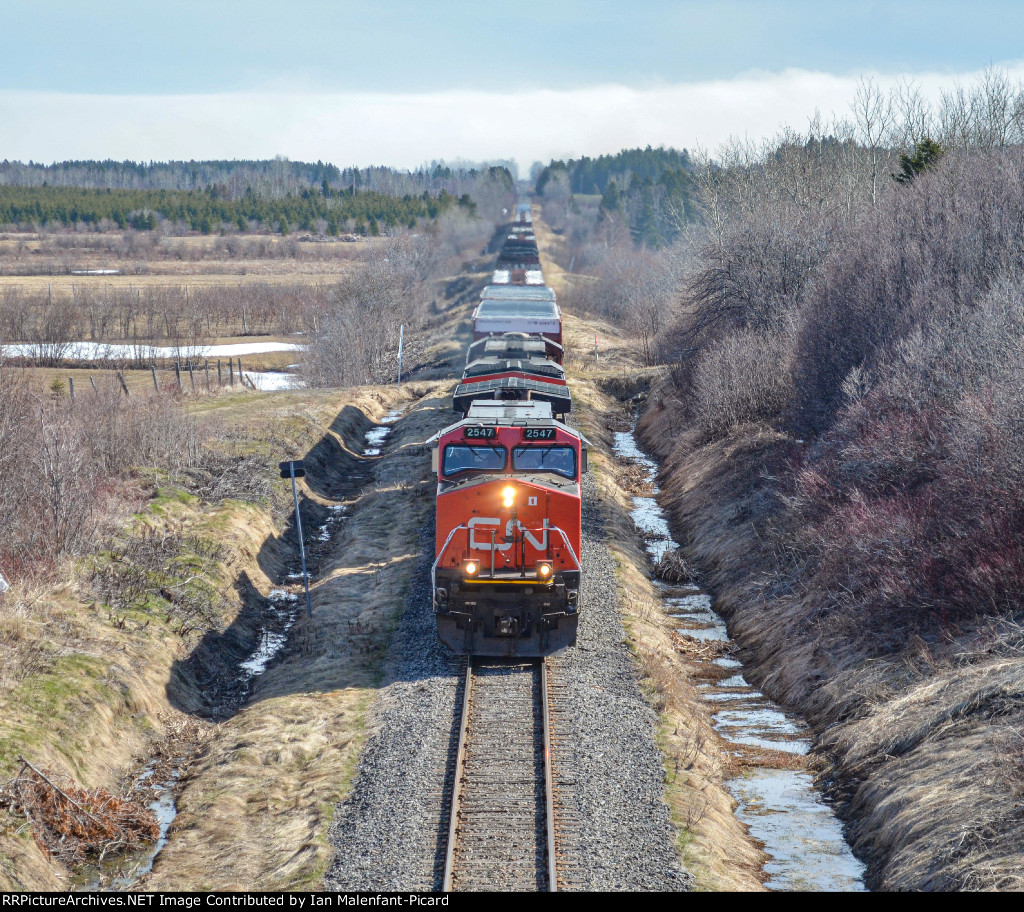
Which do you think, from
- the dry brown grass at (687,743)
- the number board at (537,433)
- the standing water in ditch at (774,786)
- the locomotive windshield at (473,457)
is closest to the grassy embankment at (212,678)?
the locomotive windshield at (473,457)

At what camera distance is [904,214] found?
89.6 feet

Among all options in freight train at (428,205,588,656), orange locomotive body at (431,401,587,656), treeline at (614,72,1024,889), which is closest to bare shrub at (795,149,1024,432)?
treeline at (614,72,1024,889)

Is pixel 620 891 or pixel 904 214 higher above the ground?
pixel 904 214

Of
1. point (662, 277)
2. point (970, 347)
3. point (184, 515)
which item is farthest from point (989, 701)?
point (662, 277)

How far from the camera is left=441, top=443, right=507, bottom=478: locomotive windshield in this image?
52.8 feet

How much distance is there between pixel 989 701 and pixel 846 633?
423cm

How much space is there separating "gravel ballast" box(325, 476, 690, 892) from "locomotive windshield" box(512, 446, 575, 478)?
120 inches

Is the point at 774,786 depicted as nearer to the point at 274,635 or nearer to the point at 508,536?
the point at 508,536

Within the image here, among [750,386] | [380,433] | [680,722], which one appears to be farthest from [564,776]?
[380,433]

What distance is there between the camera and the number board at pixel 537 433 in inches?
635

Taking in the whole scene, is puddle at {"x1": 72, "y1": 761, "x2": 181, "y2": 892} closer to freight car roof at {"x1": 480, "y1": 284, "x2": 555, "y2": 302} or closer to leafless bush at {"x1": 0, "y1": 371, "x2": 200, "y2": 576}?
leafless bush at {"x1": 0, "y1": 371, "x2": 200, "y2": 576}

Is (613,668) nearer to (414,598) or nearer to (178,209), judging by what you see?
(414,598)

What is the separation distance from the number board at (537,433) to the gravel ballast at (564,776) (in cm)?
364

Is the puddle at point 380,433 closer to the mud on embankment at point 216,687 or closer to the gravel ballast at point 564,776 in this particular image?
the mud on embankment at point 216,687
